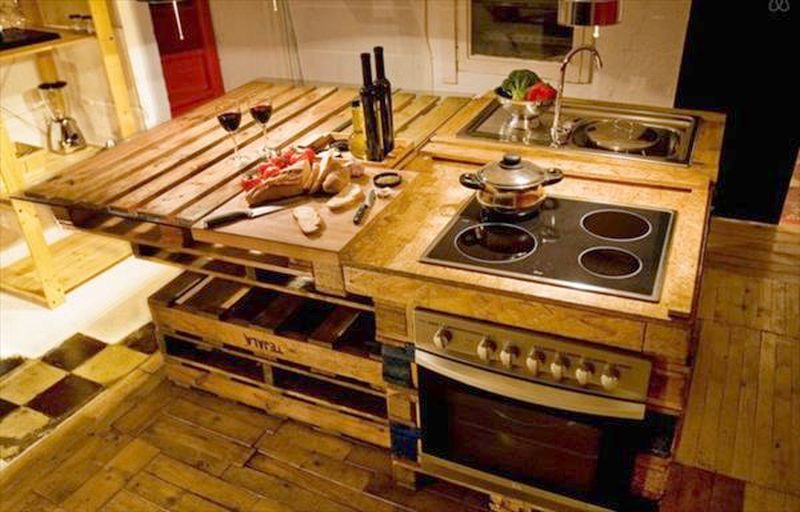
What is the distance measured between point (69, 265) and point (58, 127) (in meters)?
0.75

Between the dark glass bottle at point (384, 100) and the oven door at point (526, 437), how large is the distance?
84cm

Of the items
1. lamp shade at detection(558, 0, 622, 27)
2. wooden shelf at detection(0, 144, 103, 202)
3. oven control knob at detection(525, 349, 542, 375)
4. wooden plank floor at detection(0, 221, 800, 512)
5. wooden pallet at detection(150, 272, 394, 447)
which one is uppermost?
lamp shade at detection(558, 0, 622, 27)

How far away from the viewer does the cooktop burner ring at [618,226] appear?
73.2 inches

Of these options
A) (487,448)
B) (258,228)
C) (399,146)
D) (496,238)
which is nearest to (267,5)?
(399,146)

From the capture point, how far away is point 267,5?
3.86 m

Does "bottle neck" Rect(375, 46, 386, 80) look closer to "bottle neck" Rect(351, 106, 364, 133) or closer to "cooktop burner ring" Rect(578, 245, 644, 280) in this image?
"bottle neck" Rect(351, 106, 364, 133)

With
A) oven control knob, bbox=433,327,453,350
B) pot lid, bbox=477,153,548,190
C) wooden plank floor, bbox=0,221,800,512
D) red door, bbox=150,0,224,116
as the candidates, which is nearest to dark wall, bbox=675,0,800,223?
wooden plank floor, bbox=0,221,800,512

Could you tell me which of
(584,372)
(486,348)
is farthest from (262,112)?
(584,372)

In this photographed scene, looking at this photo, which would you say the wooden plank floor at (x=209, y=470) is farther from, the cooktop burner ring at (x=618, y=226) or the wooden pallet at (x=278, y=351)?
the cooktop burner ring at (x=618, y=226)

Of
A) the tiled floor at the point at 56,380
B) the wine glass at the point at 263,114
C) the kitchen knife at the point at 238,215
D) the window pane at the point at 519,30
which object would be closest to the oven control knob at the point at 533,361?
the kitchen knife at the point at 238,215

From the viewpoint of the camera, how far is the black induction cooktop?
1671 millimetres

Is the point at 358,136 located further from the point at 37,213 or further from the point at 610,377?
the point at 37,213

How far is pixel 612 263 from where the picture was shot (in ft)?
5.71

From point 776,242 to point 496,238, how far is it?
2.38m
